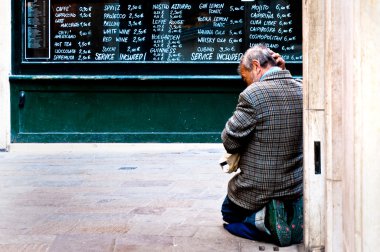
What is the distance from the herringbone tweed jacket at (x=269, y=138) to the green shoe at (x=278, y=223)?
6cm

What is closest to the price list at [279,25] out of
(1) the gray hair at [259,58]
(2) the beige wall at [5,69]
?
(2) the beige wall at [5,69]

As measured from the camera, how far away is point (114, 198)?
6.77 metres

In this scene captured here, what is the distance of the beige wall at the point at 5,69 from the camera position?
1035 cm

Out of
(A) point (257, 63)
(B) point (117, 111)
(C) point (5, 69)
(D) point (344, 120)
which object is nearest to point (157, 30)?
(B) point (117, 111)

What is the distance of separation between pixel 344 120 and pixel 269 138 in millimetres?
1486

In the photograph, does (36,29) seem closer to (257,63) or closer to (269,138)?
(257,63)

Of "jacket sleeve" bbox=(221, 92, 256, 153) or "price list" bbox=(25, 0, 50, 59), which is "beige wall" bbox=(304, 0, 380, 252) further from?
"price list" bbox=(25, 0, 50, 59)

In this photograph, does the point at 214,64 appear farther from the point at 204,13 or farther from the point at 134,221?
the point at 134,221

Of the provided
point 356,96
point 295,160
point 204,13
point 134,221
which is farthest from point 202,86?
point 356,96

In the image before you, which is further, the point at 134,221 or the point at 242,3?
the point at 242,3

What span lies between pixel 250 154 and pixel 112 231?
4.07 feet

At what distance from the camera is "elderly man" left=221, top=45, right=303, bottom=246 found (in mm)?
4867

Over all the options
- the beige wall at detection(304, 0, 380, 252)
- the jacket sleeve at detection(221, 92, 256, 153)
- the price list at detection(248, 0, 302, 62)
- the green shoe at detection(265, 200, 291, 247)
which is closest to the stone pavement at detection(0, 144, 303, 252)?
the green shoe at detection(265, 200, 291, 247)

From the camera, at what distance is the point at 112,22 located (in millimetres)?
10531
